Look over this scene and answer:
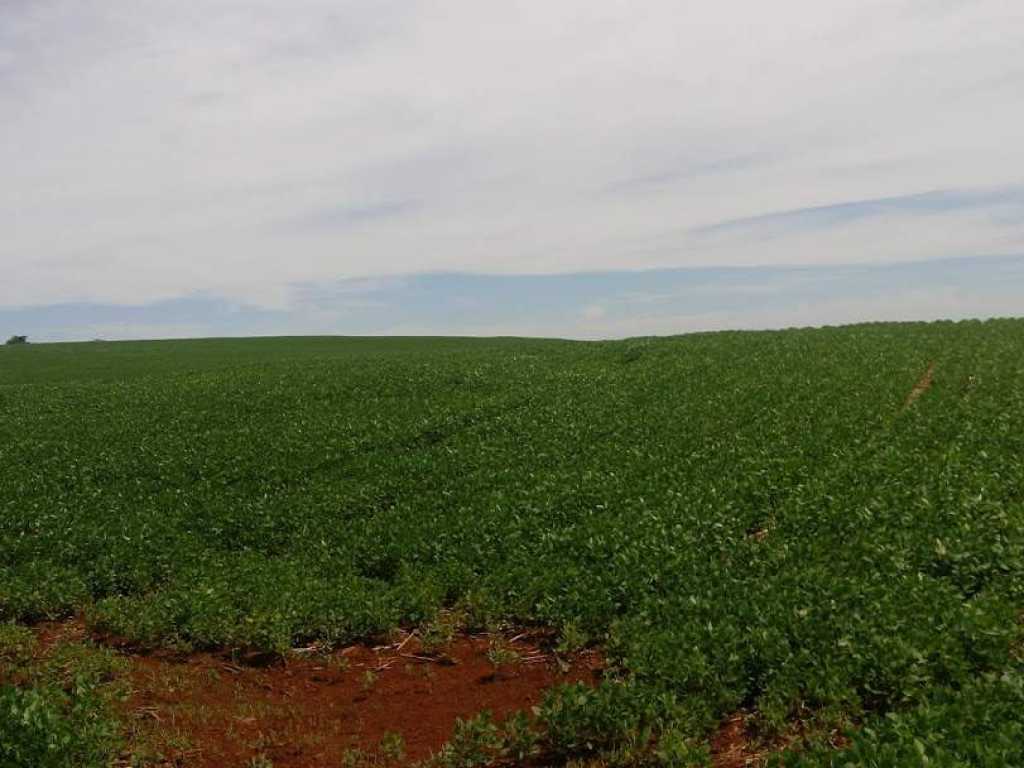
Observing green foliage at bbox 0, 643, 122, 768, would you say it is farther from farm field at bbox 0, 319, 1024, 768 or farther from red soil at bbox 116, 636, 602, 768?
red soil at bbox 116, 636, 602, 768

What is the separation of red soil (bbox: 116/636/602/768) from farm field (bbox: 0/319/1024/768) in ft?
0.16

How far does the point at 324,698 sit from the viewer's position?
34.0ft

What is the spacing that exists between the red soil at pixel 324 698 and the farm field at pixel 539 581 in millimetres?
49

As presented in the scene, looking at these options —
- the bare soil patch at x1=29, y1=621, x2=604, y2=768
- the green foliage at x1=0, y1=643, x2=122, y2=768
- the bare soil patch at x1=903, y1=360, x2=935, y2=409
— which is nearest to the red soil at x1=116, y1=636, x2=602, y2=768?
the bare soil patch at x1=29, y1=621, x2=604, y2=768

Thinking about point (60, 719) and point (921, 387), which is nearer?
point (60, 719)

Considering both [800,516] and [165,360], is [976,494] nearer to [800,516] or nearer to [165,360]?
[800,516]

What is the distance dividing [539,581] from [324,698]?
387 cm

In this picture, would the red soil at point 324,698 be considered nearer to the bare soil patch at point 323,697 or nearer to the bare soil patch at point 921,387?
the bare soil patch at point 323,697

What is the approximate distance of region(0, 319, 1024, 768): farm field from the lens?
8352 millimetres

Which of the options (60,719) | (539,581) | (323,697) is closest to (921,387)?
(539,581)

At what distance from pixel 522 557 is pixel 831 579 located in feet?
17.0

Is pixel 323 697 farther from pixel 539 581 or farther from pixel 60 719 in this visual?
pixel 539 581

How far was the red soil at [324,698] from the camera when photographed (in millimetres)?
8836

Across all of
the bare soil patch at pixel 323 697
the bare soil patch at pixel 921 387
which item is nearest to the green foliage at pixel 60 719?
the bare soil patch at pixel 323 697
